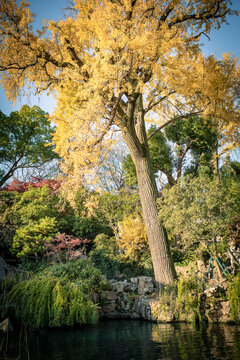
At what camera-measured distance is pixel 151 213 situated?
611 centimetres

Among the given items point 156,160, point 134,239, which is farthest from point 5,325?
point 156,160

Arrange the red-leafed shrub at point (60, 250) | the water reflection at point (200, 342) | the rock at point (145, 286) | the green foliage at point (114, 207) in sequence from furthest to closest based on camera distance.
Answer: the green foliage at point (114, 207) → the red-leafed shrub at point (60, 250) → the rock at point (145, 286) → the water reflection at point (200, 342)

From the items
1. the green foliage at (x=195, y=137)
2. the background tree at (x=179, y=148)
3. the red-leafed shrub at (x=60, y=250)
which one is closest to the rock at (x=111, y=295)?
the red-leafed shrub at (x=60, y=250)

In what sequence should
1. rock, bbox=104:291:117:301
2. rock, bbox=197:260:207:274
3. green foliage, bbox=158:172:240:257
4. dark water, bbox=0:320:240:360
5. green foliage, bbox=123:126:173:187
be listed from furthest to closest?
1. green foliage, bbox=123:126:173:187
2. rock, bbox=104:291:117:301
3. rock, bbox=197:260:207:274
4. green foliage, bbox=158:172:240:257
5. dark water, bbox=0:320:240:360

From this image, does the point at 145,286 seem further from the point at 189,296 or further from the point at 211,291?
the point at 211,291

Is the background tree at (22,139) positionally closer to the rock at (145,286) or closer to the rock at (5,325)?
the rock at (145,286)

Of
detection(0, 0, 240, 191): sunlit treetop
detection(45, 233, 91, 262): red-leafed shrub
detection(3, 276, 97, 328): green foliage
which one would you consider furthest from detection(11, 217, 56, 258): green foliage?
detection(0, 0, 240, 191): sunlit treetop

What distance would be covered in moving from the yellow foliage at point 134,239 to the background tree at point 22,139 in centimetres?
909

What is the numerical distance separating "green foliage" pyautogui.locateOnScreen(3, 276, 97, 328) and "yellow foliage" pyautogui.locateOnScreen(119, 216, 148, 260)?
3.89 meters

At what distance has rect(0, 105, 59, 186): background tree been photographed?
51.4 feet

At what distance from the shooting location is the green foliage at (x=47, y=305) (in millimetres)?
4758

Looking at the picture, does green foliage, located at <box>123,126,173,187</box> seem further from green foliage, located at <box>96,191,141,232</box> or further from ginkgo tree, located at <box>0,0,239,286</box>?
ginkgo tree, located at <box>0,0,239,286</box>

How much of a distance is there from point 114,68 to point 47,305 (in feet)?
16.5

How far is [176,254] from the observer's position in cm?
863
